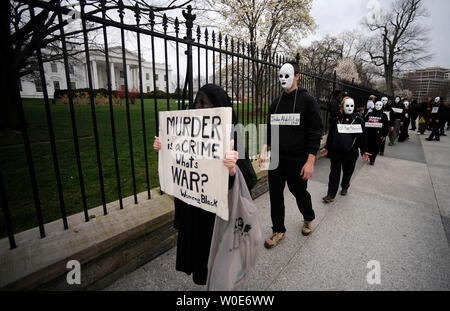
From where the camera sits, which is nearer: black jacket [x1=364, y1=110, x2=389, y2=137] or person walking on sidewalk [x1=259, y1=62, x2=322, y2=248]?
person walking on sidewalk [x1=259, y1=62, x2=322, y2=248]

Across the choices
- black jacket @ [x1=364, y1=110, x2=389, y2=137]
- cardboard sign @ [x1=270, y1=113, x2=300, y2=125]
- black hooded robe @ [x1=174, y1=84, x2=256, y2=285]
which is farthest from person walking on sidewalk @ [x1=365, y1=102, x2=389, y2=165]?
black hooded robe @ [x1=174, y1=84, x2=256, y2=285]

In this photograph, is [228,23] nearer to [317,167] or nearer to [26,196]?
A: [317,167]

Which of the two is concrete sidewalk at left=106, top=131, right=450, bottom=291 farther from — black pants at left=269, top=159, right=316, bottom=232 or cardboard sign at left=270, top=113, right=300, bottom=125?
cardboard sign at left=270, top=113, right=300, bottom=125

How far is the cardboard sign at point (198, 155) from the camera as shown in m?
1.53

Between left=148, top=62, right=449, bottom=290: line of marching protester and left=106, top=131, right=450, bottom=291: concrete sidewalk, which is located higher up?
left=148, top=62, right=449, bottom=290: line of marching protester

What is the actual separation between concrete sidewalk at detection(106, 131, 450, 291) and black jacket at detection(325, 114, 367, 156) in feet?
3.01

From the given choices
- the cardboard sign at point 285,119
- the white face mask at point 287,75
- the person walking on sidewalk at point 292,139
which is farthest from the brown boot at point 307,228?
the white face mask at point 287,75

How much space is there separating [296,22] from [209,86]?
18.3 m

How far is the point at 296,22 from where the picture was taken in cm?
1652

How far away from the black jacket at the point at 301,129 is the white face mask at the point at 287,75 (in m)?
0.13

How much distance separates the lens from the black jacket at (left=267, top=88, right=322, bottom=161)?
98.4 inches

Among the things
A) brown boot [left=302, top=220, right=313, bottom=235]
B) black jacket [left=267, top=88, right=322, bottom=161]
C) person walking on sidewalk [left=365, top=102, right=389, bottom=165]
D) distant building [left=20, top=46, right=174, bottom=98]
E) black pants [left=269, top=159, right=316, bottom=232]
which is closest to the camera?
black jacket [left=267, top=88, right=322, bottom=161]

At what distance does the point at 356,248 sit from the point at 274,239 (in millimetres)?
1013
